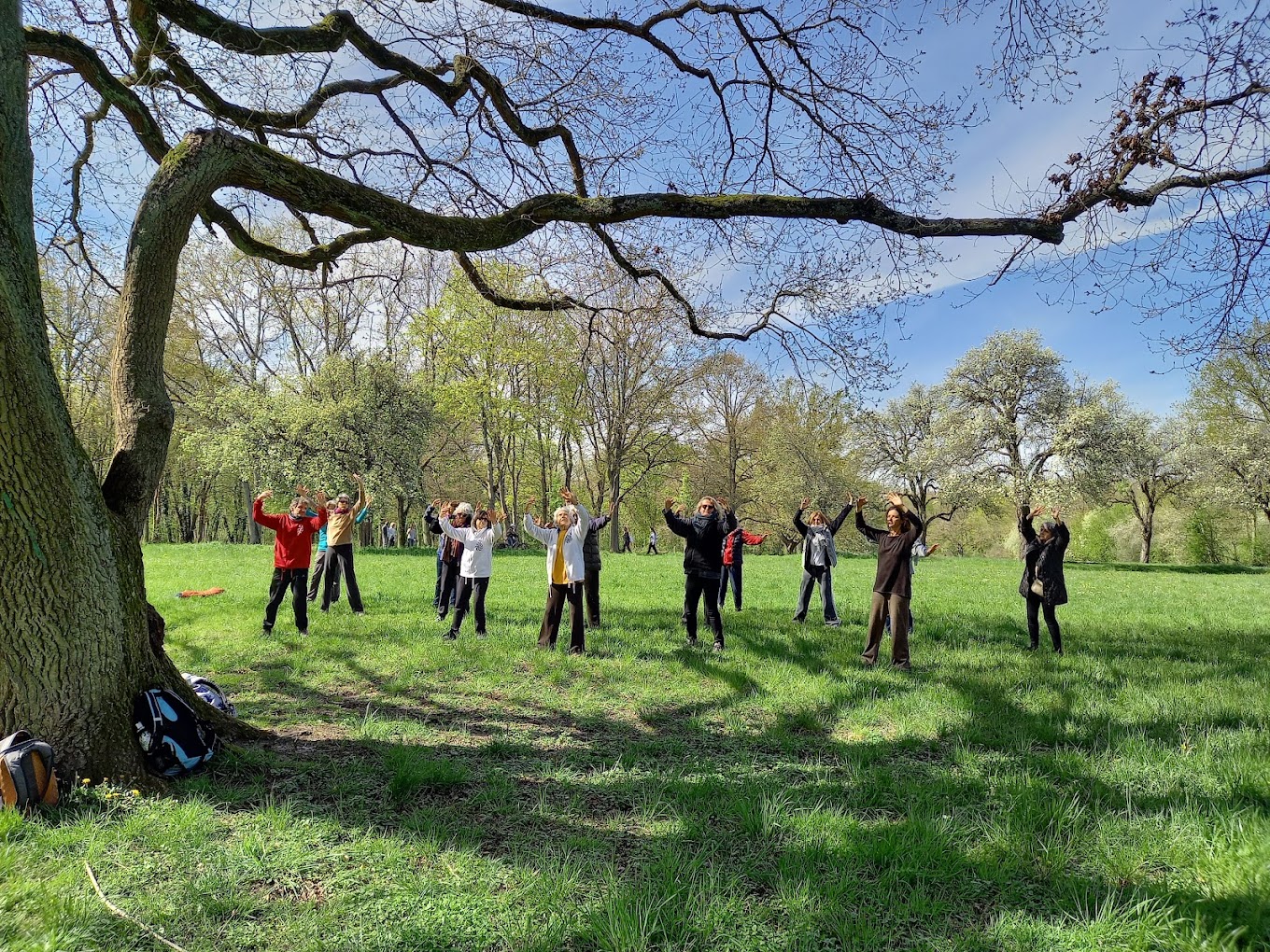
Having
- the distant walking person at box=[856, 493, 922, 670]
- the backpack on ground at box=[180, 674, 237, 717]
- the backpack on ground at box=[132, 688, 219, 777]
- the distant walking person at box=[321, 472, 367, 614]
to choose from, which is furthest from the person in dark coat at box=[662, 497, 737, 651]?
the backpack on ground at box=[132, 688, 219, 777]

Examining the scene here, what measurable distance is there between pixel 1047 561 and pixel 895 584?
266cm

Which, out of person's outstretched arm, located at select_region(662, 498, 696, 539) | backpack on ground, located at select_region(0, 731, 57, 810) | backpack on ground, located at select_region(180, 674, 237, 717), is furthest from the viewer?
person's outstretched arm, located at select_region(662, 498, 696, 539)

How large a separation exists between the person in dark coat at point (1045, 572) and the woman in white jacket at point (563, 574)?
5.85 metres

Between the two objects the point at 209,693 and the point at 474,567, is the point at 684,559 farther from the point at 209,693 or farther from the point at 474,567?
the point at 209,693

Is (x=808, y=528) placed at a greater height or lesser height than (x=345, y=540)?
greater

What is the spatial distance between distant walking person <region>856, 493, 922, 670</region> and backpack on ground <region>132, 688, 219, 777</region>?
21.5 feet

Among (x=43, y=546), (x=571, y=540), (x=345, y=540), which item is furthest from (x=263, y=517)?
(x=43, y=546)

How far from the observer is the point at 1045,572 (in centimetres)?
860

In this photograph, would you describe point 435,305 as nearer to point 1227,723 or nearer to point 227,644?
point 227,644

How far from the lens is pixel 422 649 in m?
8.11

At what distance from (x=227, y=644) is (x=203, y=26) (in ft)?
23.3

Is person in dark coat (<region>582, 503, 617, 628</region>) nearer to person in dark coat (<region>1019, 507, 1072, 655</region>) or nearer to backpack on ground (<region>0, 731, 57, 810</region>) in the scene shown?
person in dark coat (<region>1019, 507, 1072, 655</region>)

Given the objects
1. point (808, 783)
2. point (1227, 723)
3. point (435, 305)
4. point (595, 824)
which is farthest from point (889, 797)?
point (435, 305)

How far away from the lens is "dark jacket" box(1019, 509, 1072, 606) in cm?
852
